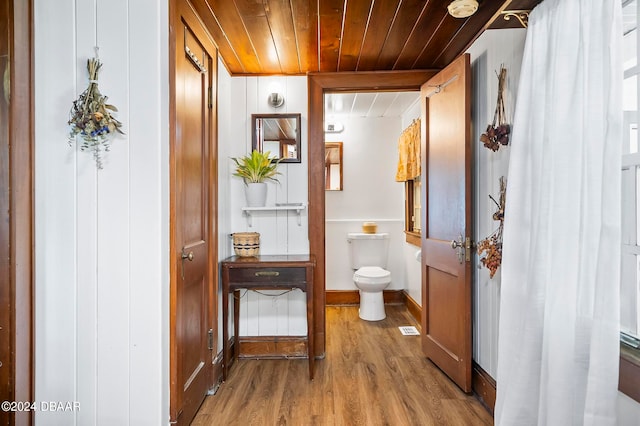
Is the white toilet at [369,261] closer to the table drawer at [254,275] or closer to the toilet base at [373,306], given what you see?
the toilet base at [373,306]

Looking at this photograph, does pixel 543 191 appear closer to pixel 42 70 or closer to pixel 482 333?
pixel 482 333

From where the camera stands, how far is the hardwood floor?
1941 millimetres

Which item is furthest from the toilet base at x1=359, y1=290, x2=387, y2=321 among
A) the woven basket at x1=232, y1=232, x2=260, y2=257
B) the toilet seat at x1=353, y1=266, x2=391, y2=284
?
the woven basket at x1=232, y1=232, x2=260, y2=257

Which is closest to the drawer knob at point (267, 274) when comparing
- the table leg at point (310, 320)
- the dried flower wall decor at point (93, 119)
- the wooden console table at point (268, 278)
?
the wooden console table at point (268, 278)

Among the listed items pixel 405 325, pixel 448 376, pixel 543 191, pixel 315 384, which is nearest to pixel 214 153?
pixel 315 384

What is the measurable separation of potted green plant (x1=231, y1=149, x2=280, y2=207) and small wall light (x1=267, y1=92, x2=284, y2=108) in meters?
0.41

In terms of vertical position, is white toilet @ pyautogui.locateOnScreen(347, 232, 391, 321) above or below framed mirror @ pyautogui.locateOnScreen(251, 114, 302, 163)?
below

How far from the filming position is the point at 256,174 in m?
2.67

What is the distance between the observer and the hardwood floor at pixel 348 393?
194 centimetres

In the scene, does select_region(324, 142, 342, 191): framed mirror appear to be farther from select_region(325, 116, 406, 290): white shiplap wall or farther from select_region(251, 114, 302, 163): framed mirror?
select_region(251, 114, 302, 163): framed mirror

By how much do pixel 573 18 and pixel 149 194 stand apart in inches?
69.4

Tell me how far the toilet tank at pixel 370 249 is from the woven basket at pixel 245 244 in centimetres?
170

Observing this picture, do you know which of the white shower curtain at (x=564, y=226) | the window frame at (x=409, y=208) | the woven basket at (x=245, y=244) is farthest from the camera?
the window frame at (x=409, y=208)

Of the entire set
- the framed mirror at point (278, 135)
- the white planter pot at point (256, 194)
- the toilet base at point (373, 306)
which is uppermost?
the framed mirror at point (278, 135)
